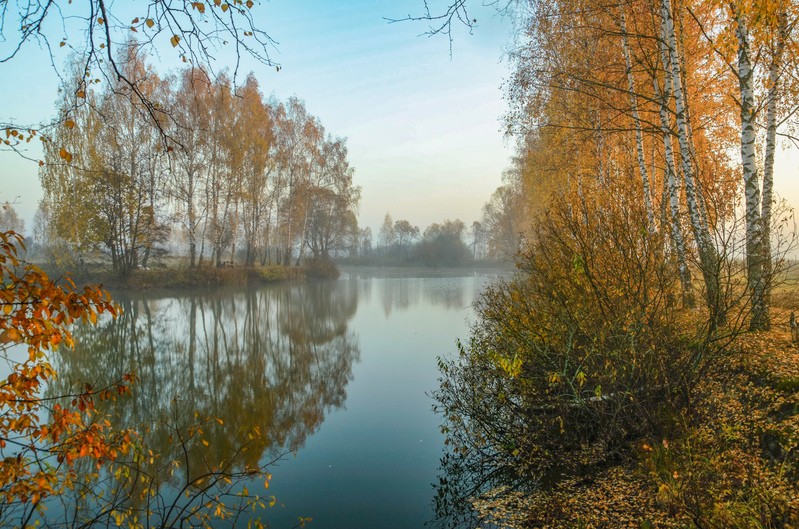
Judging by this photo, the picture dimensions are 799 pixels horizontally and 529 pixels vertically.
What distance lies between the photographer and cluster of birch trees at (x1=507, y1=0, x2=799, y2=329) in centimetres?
543

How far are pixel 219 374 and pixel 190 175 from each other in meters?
19.5

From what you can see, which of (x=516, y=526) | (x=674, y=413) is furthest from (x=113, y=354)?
(x=674, y=413)

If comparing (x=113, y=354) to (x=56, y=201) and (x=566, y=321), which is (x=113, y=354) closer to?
(x=566, y=321)

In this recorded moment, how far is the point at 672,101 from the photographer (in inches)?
425

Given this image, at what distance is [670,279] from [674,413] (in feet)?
4.37

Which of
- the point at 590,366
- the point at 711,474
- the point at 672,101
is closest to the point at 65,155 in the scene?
the point at 590,366

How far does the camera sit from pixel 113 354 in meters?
11.0

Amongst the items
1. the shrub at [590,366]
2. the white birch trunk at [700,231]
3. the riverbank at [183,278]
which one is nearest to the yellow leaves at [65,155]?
the shrub at [590,366]

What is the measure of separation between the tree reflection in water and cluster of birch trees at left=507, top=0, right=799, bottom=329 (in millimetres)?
5498

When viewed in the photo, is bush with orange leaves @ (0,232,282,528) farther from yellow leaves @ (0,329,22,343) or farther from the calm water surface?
the calm water surface

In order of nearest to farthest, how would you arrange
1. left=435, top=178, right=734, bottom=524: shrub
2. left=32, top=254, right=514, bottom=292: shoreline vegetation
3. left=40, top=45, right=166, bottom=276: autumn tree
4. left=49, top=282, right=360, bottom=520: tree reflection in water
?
left=435, top=178, right=734, bottom=524: shrub < left=49, top=282, right=360, bottom=520: tree reflection in water < left=40, top=45, right=166, bottom=276: autumn tree < left=32, top=254, right=514, bottom=292: shoreline vegetation

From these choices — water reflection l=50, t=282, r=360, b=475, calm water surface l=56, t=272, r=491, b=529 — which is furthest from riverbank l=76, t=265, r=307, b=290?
calm water surface l=56, t=272, r=491, b=529

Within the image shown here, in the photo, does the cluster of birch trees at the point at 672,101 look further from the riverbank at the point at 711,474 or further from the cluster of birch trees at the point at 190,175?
the cluster of birch trees at the point at 190,175

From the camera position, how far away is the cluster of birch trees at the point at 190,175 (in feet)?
76.2
